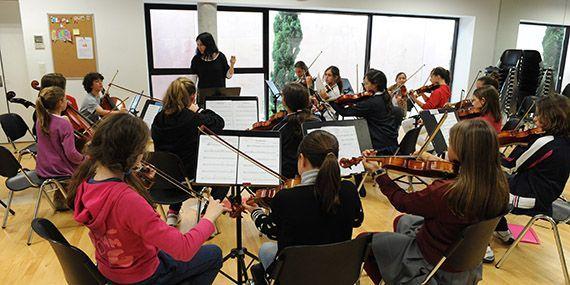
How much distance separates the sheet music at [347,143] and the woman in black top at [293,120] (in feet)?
0.98

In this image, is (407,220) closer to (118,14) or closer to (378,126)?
(378,126)

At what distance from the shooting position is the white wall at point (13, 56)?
506 centimetres

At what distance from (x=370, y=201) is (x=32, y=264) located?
2.64m

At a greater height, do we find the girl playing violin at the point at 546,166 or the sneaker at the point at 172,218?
the girl playing violin at the point at 546,166

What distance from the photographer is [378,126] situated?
3.54 metres

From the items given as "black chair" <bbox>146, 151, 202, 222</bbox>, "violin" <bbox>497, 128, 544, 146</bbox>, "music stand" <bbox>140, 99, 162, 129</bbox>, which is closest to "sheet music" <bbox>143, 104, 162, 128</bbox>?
"music stand" <bbox>140, 99, 162, 129</bbox>

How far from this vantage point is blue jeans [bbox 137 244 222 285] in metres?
1.56

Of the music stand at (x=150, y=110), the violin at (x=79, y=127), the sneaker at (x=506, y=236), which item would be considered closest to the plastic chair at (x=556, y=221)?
the sneaker at (x=506, y=236)

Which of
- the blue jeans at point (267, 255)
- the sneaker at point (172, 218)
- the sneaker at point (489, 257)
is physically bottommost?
the sneaker at point (489, 257)

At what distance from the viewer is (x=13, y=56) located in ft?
17.0

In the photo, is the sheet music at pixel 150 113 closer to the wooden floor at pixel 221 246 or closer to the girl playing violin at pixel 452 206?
the wooden floor at pixel 221 246

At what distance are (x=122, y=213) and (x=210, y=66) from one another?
3527 mm

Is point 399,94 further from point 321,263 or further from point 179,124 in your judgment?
point 321,263

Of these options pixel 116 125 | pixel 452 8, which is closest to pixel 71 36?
pixel 116 125
